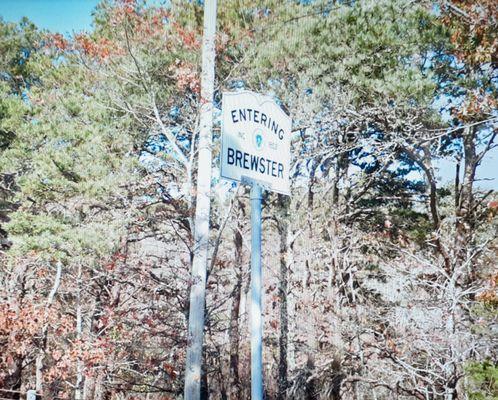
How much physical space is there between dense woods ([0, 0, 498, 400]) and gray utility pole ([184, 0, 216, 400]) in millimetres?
979

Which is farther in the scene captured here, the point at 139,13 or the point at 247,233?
the point at 247,233

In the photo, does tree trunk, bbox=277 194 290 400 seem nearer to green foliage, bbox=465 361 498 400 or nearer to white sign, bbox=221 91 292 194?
green foliage, bbox=465 361 498 400

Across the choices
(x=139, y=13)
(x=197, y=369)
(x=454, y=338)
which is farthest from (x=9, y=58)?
(x=454, y=338)

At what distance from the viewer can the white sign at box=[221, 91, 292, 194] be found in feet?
6.00

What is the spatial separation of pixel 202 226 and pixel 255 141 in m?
5.01

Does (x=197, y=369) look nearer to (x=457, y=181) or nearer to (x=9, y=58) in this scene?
(x=457, y=181)

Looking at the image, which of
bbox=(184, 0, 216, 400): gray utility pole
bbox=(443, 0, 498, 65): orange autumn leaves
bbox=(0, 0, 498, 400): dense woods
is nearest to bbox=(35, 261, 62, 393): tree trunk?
bbox=(0, 0, 498, 400): dense woods

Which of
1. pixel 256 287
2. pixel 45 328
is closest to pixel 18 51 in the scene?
pixel 45 328

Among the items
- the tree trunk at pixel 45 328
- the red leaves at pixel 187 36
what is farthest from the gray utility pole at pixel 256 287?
the tree trunk at pixel 45 328

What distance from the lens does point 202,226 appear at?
22.4ft

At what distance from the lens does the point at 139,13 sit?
311 inches

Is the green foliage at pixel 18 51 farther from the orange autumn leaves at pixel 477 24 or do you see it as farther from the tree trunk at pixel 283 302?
the orange autumn leaves at pixel 477 24

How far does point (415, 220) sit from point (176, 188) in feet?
19.9

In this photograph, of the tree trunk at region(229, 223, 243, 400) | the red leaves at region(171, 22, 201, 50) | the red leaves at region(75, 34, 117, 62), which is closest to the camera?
the red leaves at region(171, 22, 201, 50)
